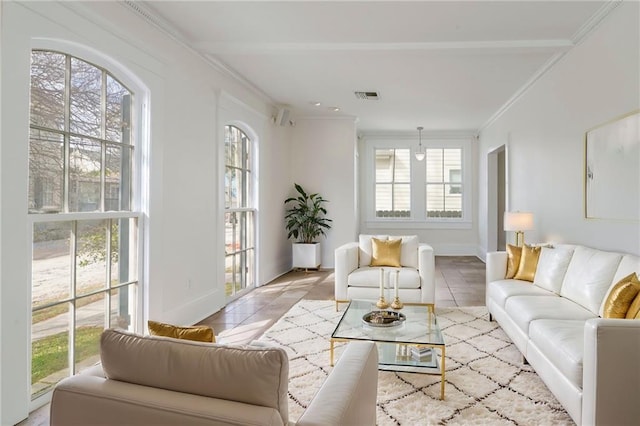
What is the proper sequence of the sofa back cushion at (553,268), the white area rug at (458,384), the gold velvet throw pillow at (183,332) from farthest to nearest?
the sofa back cushion at (553,268) → the white area rug at (458,384) → the gold velvet throw pillow at (183,332)

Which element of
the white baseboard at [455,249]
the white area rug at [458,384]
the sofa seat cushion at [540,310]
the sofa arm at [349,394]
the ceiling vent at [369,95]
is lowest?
the white area rug at [458,384]

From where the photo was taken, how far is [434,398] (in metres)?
2.47

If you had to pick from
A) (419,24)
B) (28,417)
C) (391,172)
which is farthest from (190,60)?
(391,172)

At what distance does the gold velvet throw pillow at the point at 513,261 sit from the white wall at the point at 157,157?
126 inches

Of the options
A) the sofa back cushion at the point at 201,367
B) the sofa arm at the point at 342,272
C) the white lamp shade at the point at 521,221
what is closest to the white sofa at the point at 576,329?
the white lamp shade at the point at 521,221

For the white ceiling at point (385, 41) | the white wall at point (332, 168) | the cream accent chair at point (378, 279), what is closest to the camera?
the white ceiling at point (385, 41)

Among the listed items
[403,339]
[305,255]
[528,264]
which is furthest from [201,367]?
[305,255]

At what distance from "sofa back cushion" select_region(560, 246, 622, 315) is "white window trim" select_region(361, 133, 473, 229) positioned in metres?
5.97

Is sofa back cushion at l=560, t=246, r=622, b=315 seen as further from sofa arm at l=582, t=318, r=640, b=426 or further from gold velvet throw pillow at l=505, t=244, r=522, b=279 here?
sofa arm at l=582, t=318, r=640, b=426

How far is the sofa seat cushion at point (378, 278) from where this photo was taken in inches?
171

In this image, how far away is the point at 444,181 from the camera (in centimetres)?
930

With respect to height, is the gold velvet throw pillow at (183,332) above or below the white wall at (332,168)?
Result: below

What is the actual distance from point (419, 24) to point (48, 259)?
341cm

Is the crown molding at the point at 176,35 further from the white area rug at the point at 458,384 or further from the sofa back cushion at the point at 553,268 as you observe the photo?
the sofa back cushion at the point at 553,268
